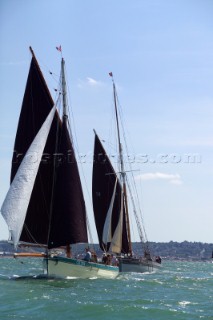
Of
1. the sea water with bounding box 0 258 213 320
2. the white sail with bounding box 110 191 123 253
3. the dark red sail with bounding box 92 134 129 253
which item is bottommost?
the sea water with bounding box 0 258 213 320

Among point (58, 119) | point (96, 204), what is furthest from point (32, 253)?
point (96, 204)

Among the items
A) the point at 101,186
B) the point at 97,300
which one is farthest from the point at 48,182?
the point at 101,186

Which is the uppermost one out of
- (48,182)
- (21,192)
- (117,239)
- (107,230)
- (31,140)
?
(31,140)

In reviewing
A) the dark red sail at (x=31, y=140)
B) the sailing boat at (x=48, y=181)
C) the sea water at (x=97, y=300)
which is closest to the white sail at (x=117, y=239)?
the sailing boat at (x=48, y=181)

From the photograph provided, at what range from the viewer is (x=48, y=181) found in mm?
40719

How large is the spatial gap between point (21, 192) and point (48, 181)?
3469mm

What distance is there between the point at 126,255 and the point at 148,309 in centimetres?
3256

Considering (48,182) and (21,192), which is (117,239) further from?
(21,192)

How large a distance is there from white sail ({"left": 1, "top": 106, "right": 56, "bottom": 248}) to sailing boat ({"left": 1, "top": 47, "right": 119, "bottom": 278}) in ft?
0.19

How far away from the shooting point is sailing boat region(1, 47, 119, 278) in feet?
127

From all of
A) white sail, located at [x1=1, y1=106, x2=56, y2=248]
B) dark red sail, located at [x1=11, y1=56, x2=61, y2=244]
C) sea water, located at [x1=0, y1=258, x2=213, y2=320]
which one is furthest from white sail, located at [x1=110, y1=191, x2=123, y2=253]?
white sail, located at [x1=1, y1=106, x2=56, y2=248]

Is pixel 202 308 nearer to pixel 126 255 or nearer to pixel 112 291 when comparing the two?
pixel 112 291

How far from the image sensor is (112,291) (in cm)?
3459

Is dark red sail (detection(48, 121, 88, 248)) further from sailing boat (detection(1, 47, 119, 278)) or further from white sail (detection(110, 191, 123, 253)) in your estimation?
white sail (detection(110, 191, 123, 253))
